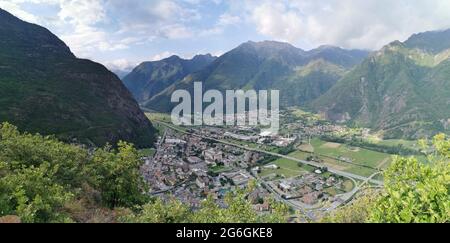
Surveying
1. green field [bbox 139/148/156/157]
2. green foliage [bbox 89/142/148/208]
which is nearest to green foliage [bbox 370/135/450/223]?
green foliage [bbox 89/142/148/208]

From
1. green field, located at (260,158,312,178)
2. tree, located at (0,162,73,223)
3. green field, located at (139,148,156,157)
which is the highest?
tree, located at (0,162,73,223)

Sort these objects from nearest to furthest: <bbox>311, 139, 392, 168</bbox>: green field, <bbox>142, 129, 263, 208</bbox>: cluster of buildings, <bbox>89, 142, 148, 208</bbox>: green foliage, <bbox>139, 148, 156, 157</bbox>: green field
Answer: <bbox>89, 142, 148, 208</bbox>: green foliage → <bbox>142, 129, 263, 208</bbox>: cluster of buildings → <bbox>139, 148, 156, 157</bbox>: green field → <bbox>311, 139, 392, 168</bbox>: green field

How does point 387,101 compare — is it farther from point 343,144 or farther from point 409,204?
point 409,204

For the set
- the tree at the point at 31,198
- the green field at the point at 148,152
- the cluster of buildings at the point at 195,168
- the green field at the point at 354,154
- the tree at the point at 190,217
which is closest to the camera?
the tree at the point at 31,198

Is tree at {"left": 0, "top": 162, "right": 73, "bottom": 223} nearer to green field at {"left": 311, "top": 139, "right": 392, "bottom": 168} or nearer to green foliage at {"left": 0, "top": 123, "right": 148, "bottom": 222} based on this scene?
green foliage at {"left": 0, "top": 123, "right": 148, "bottom": 222}

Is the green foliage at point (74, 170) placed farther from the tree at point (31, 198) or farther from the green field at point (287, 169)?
the green field at point (287, 169)

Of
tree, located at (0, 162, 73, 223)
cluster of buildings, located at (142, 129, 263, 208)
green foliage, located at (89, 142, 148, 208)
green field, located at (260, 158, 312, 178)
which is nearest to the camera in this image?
tree, located at (0, 162, 73, 223)

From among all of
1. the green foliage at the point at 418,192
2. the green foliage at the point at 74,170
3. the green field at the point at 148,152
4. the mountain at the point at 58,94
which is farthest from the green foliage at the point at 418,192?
the green field at the point at 148,152

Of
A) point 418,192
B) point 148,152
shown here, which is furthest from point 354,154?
point 418,192

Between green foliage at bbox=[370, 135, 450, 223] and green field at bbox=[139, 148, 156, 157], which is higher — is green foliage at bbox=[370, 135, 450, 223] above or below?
above
